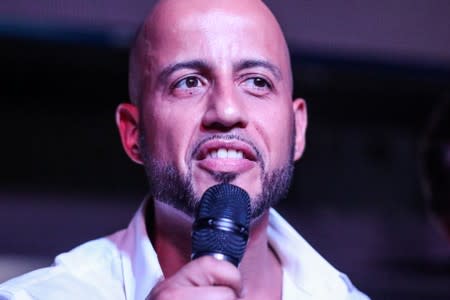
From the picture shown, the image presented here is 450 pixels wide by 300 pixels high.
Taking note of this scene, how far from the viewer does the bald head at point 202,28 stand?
1191 mm

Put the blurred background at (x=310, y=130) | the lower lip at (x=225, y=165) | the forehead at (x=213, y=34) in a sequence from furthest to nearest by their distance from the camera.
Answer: the blurred background at (x=310, y=130), the forehead at (x=213, y=34), the lower lip at (x=225, y=165)

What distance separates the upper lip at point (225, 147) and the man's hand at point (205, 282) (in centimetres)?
33

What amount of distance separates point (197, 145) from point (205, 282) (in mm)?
374

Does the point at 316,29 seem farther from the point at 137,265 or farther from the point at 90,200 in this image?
the point at 137,265

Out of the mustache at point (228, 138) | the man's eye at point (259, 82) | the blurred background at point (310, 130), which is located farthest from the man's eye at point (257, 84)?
the blurred background at point (310, 130)

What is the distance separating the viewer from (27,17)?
191 cm

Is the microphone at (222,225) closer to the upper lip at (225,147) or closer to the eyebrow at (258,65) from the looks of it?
the upper lip at (225,147)

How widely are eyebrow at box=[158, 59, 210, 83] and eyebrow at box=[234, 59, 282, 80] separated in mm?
54

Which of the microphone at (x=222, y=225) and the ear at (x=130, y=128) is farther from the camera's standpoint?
the ear at (x=130, y=128)

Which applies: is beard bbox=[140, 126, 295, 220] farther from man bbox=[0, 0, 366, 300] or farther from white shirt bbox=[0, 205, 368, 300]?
white shirt bbox=[0, 205, 368, 300]

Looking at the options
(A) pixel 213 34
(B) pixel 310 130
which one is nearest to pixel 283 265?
(A) pixel 213 34

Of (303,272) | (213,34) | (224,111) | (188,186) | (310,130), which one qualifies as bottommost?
(303,272)

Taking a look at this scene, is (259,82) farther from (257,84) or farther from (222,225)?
(222,225)

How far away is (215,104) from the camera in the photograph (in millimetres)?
1104
